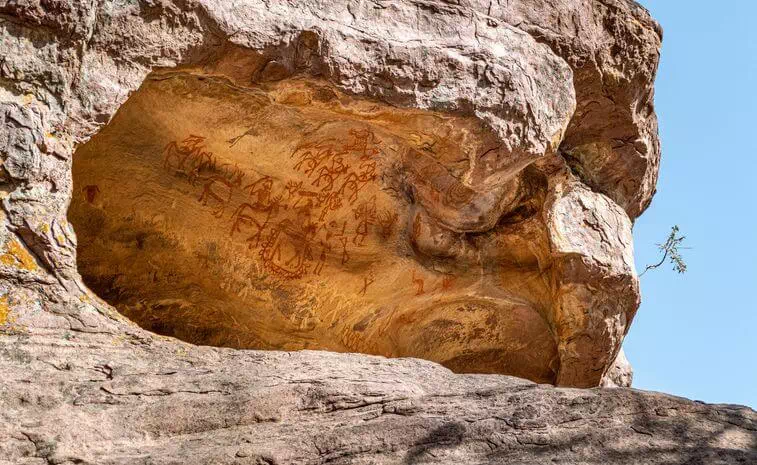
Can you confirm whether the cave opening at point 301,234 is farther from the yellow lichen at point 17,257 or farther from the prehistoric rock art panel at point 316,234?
the yellow lichen at point 17,257

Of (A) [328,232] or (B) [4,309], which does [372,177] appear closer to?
(A) [328,232]

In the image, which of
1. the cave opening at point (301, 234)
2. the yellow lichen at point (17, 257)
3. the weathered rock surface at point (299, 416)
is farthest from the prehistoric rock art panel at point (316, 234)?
the weathered rock surface at point (299, 416)

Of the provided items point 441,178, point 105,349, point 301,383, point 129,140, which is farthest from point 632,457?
point 129,140

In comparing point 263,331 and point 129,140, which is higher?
point 129,140

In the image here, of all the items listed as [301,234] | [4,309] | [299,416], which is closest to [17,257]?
[4,309]

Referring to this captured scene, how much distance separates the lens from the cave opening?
17.7 feet

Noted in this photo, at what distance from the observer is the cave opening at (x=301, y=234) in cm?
540

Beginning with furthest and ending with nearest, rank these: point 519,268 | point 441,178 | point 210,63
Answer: point 519,268
point 441,178
point 210,63

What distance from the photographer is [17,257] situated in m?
3.79

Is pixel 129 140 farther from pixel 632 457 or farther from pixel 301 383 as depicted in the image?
pixel 632 457

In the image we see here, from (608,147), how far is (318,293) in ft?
6.31

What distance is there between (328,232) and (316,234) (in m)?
0.07

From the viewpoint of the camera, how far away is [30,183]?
153 inches

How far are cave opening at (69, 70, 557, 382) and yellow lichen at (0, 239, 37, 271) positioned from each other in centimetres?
150
